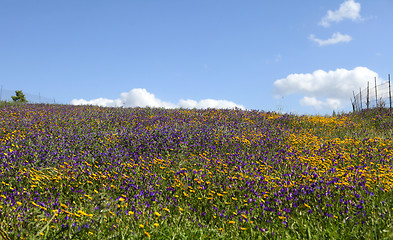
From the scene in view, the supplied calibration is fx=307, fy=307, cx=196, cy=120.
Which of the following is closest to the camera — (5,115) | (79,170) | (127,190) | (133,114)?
(127,190)

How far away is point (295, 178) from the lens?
5.55 meters

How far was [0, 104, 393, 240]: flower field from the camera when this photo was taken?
138 inches

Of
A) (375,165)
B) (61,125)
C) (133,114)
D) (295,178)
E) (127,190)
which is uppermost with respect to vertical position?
(133,114)

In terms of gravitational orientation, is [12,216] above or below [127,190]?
below

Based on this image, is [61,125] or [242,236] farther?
[61,125]

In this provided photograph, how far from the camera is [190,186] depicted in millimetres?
4984

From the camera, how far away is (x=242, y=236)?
3645mm

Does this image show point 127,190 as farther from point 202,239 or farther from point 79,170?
point 202,239

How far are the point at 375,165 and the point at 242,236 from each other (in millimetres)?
4622

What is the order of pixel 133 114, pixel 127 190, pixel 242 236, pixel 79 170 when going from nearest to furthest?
pixel 242 236 → pixel 127 190 → pixel 79 170 → pixel 133 114

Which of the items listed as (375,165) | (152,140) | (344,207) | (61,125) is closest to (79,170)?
(152,140)

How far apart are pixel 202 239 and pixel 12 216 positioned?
232 centimetres

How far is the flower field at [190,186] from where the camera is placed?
3512 mm

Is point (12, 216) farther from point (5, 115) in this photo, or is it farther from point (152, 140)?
point (5, 115)
